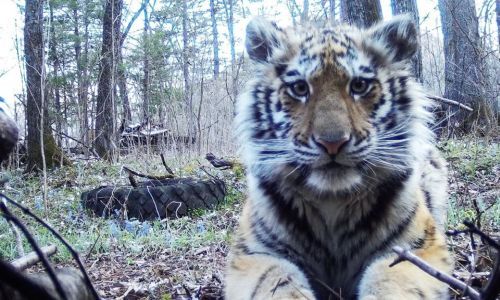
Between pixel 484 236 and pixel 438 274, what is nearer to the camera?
pixel 484 236

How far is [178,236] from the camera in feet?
17.3

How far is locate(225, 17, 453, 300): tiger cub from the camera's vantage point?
90.4 inches

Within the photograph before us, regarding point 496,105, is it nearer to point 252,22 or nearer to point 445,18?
point 445,18

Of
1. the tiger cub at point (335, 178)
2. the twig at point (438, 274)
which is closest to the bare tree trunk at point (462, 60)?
the tiger cub at point (335, 178)

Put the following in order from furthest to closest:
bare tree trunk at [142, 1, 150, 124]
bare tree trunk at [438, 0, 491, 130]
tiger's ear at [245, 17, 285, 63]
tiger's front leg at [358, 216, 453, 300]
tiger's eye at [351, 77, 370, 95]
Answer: bare tree trunk at [142, 1, 150, 124] → bare tree trunk at [438, 0, 491, 130] → tiger's ear at [245, 17, 285, 63] → tiger's eye at [351, 77, 370, 95] → tiger's front leg at [358, 216, 453, 300]

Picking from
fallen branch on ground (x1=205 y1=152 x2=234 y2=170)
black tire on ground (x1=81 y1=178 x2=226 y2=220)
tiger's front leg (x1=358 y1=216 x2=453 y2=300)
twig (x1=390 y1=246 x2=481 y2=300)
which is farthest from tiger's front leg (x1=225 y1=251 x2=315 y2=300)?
fallen branch on ground (x1=205 y1=152 x2=234 y2=170)

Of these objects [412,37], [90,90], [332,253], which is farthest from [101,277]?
[90,90]

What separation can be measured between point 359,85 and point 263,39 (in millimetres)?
768

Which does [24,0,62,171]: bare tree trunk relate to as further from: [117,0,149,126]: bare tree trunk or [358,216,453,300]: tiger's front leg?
[358,216,453,300]: tiger's front leg

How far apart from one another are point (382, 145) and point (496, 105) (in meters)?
8.60

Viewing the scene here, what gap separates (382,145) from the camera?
2.55 m

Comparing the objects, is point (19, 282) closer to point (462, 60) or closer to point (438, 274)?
point (438, 274)

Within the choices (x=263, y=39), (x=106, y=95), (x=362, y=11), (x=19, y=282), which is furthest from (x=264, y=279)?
(x=106, y=95)

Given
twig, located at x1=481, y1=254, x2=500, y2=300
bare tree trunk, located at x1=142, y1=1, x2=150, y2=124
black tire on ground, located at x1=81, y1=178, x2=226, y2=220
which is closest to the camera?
twig, located at x1=481, y1=254, x2=500, y2=300
